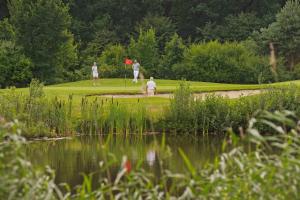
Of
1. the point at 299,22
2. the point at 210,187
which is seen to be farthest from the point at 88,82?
the point at 210,187

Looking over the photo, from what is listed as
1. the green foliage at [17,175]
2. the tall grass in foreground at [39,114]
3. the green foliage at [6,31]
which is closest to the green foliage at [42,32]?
the green foliage at [6,31]

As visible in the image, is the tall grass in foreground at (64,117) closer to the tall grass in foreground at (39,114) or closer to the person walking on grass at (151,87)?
the tall grass in foreground at (39,114)

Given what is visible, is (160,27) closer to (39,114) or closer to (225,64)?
(225,64)

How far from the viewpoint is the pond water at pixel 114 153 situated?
629 inches

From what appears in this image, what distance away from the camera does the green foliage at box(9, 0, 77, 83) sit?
4531cm

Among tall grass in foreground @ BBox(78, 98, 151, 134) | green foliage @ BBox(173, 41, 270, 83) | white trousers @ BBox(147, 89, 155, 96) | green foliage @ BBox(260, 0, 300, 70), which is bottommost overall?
tall grass in foreground @ BBox(78, 98, 151, 134)

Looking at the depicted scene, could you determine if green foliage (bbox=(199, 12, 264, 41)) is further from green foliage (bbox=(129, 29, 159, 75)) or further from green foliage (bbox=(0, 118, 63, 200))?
green foliage (bbox=(0, 118, 63, 200))

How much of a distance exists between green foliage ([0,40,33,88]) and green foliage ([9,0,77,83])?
126cm

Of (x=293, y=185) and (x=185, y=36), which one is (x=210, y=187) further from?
(x=185, y=36)

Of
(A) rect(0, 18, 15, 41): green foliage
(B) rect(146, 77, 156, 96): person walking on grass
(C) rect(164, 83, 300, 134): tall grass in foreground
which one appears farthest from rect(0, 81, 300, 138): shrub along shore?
(A) rect(0, 18, 15, 41): green foliage

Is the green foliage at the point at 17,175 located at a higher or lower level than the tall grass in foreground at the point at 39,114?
higher

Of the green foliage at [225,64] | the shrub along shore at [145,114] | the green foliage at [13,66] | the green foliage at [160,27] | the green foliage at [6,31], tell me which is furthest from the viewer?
the green foliage at [160,27]

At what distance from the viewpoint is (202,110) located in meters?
24.4

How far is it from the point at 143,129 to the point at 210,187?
698 inches
